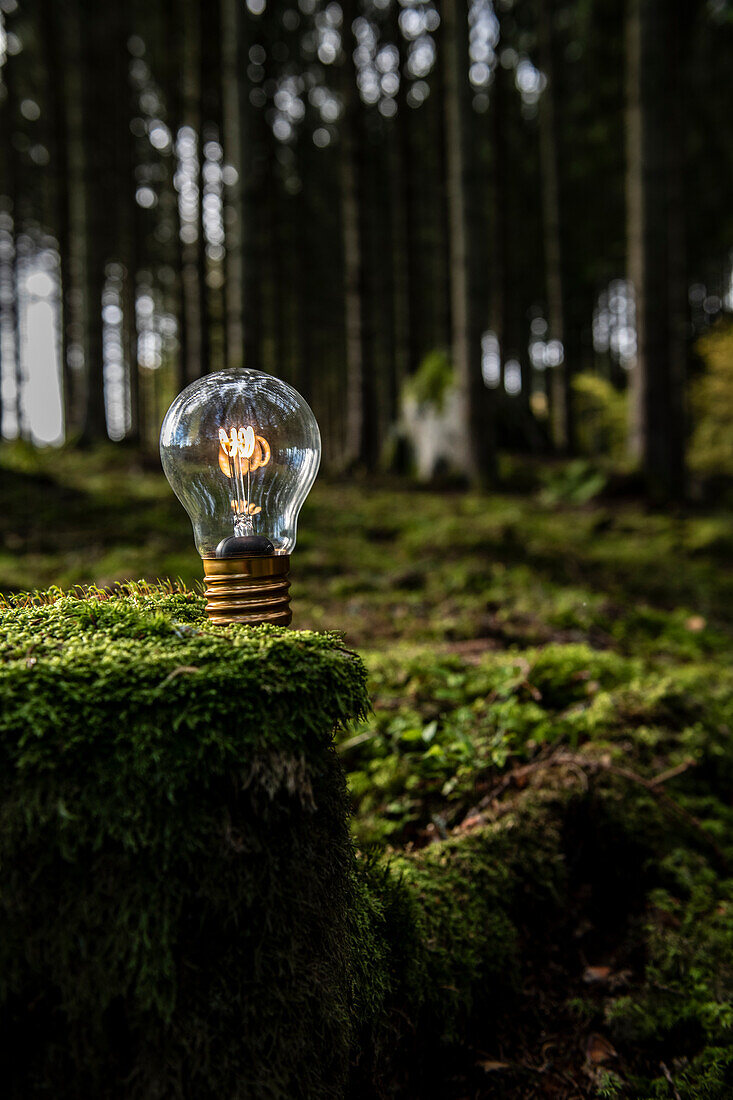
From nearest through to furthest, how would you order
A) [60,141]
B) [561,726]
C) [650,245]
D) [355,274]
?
[561,726] → [650,245] → [355,274] → [60,141]

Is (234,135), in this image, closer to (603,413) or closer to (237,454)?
(237,454)

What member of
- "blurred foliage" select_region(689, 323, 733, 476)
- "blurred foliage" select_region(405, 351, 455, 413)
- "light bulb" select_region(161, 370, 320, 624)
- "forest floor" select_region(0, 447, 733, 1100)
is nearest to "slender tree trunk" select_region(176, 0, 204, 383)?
"blurred foliage" select_region(405, 351, 455, 413)

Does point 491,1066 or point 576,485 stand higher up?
point 576,485

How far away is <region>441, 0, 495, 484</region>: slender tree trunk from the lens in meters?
9.11

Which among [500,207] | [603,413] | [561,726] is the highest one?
[500,207]

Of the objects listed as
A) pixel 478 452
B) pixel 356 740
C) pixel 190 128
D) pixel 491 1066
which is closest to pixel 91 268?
pixel 190 128

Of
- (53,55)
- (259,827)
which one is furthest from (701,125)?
(259,827)

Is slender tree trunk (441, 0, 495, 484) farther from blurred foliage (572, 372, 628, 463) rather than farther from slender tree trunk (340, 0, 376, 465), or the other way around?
blurred foliage (572, 372, 628, 463)

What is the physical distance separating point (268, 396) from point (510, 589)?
4.09 m

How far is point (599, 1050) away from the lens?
1772 mm

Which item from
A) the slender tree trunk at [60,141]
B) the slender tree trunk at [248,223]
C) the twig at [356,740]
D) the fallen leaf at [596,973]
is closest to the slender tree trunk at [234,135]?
the slender tree trunk at [248,223]

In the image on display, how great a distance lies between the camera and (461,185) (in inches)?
368

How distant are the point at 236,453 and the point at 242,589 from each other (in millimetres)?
384

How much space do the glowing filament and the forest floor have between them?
89cm
